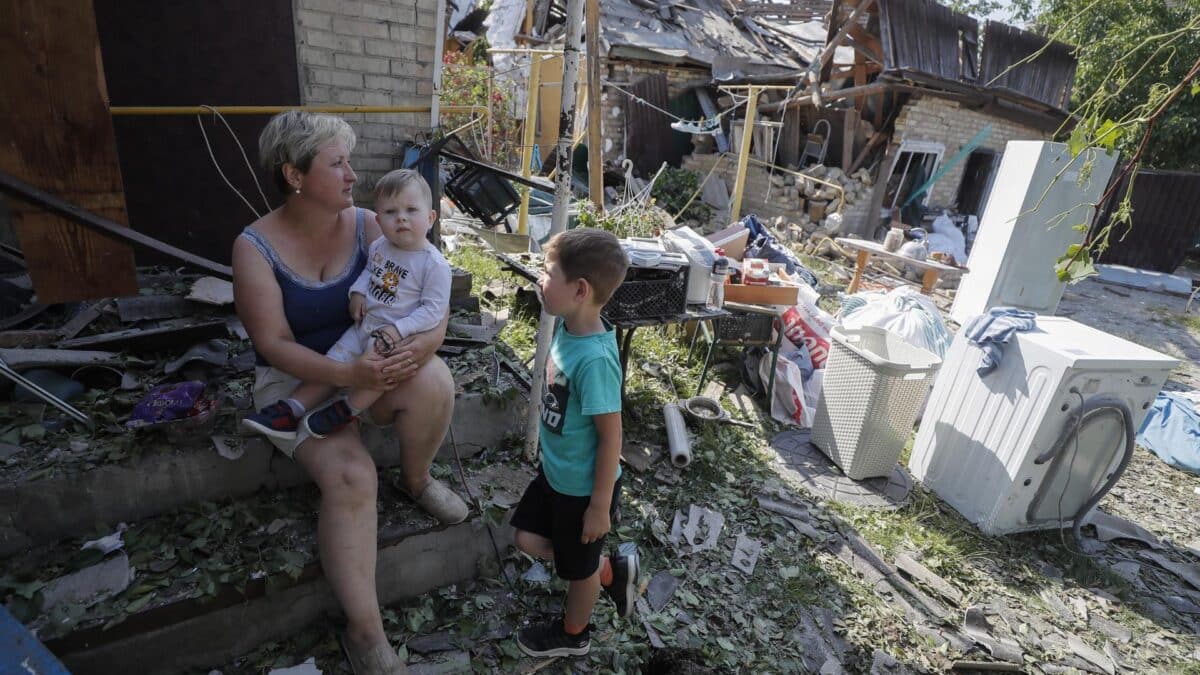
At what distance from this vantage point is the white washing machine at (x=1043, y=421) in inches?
136

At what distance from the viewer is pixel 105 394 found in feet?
8.27

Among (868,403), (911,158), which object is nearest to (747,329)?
(868,403)

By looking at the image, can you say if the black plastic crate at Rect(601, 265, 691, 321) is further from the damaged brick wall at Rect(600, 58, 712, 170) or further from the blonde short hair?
the damaged brick wall at Rect(600, 58, 712, 170)

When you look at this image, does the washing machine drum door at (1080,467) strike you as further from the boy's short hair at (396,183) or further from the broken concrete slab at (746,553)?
the boy's short hair at (396,183)

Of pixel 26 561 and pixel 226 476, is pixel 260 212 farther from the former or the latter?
pixel 26 561

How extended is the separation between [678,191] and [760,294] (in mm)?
7669

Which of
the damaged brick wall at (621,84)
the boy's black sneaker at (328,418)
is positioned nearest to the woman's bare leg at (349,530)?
the boy's black sneaker at (328,418)

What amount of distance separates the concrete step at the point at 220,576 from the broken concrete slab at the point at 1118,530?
4159 mm

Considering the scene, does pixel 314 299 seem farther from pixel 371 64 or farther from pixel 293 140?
pixel 371 64

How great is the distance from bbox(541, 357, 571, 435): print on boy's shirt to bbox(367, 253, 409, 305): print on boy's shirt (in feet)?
2.13

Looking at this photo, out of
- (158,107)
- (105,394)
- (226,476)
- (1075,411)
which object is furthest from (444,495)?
(1075,411)

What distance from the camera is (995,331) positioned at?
371 cm

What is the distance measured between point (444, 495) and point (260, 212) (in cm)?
265

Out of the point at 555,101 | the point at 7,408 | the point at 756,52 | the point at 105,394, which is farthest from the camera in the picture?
the point at 756,52
